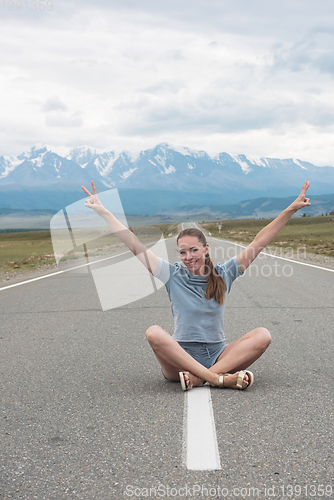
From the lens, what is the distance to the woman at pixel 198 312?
4266mm

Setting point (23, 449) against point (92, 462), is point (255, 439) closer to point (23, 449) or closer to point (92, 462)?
point (92, 462)

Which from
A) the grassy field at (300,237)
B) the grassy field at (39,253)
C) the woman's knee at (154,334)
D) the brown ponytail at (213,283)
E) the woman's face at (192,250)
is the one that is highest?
the woman's face at (192,250)

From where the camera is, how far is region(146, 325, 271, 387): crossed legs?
4238 mm

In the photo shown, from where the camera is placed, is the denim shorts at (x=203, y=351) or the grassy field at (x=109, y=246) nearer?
the denim shorts at (x=203, y=351)

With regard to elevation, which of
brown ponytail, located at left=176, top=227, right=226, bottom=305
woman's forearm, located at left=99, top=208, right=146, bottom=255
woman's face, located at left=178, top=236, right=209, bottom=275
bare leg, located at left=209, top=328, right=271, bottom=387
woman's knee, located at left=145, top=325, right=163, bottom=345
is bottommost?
bare leg, located at left=209, top=328, right=271, bottom=387

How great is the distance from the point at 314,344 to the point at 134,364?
7.55 ft

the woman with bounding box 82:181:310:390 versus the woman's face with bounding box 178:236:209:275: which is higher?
the woman's face with bounding box 178:236:209:275

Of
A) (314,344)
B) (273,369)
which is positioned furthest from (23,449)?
(314,344)

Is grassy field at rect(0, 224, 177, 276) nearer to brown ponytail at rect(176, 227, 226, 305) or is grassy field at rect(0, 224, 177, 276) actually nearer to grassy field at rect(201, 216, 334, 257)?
grassy field at rect(201, 216, 334, 257)

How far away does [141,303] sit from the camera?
30.8 ft

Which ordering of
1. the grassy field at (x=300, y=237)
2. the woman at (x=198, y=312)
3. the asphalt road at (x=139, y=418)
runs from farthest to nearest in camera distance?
the grassy field at (x=300, y=237) < the woman at (x=198, y=312) < the asphalt road at (x=139, y=418)

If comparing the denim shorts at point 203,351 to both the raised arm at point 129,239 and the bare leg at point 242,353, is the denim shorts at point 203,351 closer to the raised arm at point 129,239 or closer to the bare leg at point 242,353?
the bare leg at point 242,353

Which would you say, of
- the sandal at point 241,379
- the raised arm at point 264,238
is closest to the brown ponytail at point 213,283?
the raised arm at point 264,238

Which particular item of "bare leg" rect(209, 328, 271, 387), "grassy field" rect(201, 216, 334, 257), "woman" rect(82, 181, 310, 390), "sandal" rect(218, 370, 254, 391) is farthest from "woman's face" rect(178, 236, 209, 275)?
"grassy field" rect(201, 216, 334, 257)
